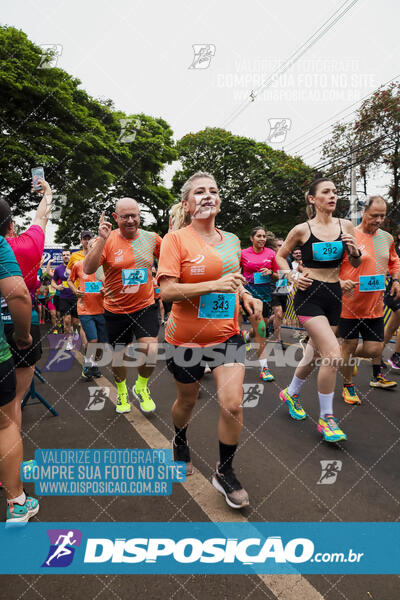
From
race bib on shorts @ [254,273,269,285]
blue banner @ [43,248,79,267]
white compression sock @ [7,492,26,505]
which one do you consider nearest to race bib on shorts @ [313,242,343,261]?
race bib on shorts @ [254,273,269,285]

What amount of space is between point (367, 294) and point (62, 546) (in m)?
3.65

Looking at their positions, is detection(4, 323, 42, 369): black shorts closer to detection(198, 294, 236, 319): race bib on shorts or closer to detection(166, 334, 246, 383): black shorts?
detection(166, 334, 246, 383): black shorts

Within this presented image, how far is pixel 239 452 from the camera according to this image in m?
3.20

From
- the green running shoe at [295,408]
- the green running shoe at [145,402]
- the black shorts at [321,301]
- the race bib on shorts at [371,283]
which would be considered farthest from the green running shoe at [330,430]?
the green running shoe at [145,402]

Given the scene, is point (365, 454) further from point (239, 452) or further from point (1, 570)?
point (1, 570)

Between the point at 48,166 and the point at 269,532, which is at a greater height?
the point at 48,166

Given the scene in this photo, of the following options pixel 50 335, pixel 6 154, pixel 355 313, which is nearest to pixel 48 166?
pixel 6 154

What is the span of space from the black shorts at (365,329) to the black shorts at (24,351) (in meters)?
3.26

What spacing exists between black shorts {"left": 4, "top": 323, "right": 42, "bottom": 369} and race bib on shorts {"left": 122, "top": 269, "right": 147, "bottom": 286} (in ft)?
4.32

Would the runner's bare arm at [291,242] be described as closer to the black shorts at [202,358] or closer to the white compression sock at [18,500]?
the black shorts at [202,358]

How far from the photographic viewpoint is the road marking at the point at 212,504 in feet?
5.84

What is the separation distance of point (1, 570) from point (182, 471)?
1240 mm

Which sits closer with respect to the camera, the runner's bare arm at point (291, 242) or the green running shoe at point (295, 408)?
the runner's bare arm at point (291, 242)

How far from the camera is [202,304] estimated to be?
2502 mm
